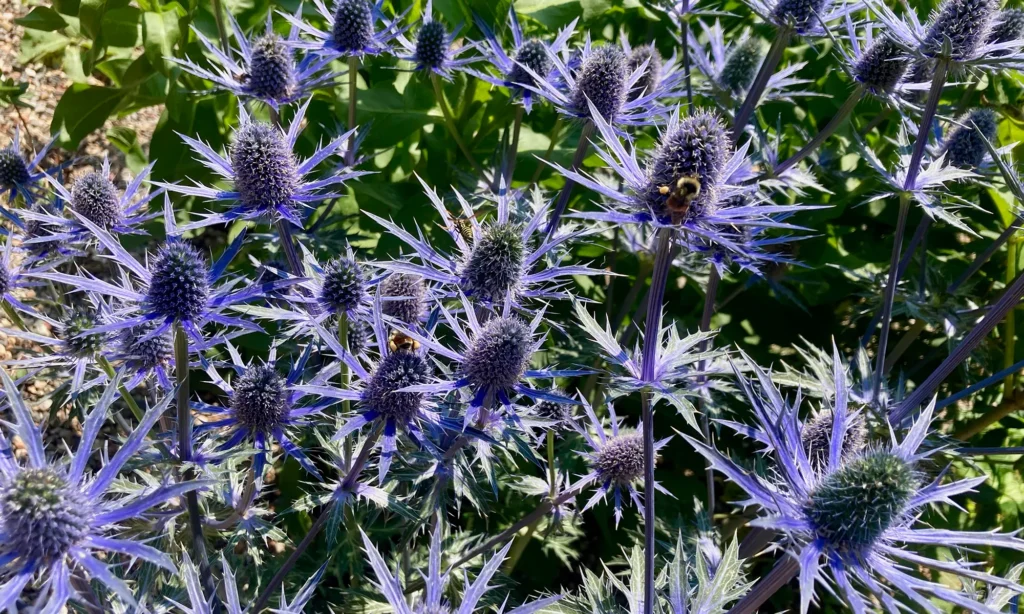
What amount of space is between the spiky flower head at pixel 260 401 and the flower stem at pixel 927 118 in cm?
Answer: 154

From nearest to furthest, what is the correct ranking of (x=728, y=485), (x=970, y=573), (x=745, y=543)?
(x=970, y=573)
(x=745, y=543)
(x=728, y=485)

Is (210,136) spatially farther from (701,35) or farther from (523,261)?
(701,35)

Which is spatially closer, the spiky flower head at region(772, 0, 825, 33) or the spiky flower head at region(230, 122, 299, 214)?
the spiky flower head at region(230, 122, 299, 214)

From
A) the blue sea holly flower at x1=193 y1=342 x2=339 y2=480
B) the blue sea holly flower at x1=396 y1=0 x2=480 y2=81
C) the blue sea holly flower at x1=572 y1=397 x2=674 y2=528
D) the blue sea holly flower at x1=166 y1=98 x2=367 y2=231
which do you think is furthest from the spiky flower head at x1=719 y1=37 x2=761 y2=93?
the blue sea holly flower at x1=193 y1=342 x2=339 y2=480

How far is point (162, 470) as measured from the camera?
1.52m

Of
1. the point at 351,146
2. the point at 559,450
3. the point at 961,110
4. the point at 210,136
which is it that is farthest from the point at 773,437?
the point at 210,136

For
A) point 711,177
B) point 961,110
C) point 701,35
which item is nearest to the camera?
point 711,177

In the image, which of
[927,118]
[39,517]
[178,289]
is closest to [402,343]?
[178,289]

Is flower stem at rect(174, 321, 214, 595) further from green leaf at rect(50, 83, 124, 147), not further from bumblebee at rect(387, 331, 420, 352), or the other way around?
green leaf at rect(50, 83, 124, 147)

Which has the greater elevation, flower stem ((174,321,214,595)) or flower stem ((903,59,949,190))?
flower stem ((903,59,949,190))

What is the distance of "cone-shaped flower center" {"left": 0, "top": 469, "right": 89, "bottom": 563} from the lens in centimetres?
104

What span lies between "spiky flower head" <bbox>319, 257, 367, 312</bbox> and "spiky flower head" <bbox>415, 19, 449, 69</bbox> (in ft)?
2.61

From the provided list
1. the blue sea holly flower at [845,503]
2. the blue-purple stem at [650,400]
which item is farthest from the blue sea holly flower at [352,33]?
the blue sea holly flower at [845,503]

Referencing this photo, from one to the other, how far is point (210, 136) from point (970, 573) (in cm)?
256
